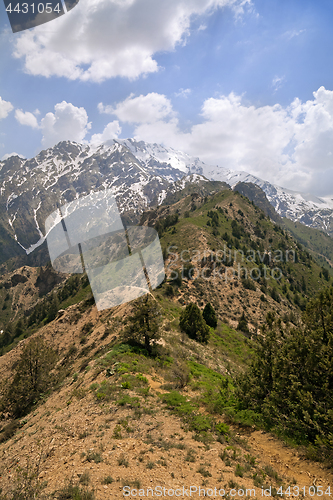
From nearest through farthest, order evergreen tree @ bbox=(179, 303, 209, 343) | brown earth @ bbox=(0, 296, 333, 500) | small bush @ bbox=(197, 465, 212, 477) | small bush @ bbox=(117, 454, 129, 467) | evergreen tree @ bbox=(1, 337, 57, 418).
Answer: brown earth @ bbox=(0, 296, 333, 500) < small bush @ bbox=(197, 465, 212, 477) < small bush @ bbox=(117, 454, 129, 467) < evergreen tree @ bbox=(1, 337, 57, 418) < evergreen tree @ bbox=(179, 303, 209, 343)

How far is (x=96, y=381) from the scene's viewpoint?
17.7 m

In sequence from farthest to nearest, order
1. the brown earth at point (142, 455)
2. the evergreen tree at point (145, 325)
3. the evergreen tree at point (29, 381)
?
the evergreen tree at point (145, 325) → the evergreen tree at point (29, 381) → the brown earth at point (142, 455)

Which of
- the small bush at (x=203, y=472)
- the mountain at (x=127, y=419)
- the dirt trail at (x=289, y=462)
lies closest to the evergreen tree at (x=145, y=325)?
the mountain at (x=127, y=419)

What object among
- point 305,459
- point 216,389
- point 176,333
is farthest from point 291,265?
point 305,459

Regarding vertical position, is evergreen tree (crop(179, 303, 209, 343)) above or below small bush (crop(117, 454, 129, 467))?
below

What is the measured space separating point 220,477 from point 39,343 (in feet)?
79.5

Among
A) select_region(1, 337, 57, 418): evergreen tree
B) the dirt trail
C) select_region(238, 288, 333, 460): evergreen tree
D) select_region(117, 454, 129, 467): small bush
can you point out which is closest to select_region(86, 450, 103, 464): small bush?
select_region(117, 454, 129, 467): small bush

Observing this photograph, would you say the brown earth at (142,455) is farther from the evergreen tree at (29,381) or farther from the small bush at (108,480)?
the evergreen tree at (29,381)

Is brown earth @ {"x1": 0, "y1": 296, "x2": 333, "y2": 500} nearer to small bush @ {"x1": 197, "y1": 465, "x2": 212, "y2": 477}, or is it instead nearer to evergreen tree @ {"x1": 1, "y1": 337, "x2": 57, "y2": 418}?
small bush @ {"x1": 197, "y1": 465, "x2": 212, "y2": 477}

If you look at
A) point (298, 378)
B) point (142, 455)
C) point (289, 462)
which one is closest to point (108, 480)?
point (142, 455)

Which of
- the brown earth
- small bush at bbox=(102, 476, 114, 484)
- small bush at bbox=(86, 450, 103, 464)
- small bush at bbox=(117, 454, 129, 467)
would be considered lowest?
the brown earth

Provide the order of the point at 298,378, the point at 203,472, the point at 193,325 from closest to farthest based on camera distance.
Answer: the point at 203,472
the point at 298,378
the point at 193,325

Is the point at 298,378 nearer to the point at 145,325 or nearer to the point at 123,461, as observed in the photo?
the point at 123,461

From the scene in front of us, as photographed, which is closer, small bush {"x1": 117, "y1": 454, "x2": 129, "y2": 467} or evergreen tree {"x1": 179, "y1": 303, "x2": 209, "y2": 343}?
small bush {"x1": 117, "y1": 454, "x2": 129, "y2": 467}
